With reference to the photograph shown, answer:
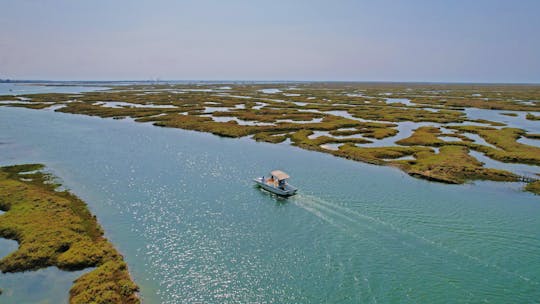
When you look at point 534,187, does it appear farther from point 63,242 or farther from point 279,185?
point 63,242

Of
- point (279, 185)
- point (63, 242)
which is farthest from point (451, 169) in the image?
point (63, 242)

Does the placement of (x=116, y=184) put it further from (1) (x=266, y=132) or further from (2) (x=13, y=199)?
(1) (x=266, y=132)

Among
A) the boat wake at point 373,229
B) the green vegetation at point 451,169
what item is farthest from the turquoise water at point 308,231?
the green vegetation at point 451,169

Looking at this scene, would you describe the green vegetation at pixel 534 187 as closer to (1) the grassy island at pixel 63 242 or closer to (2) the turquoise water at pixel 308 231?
(2) the turquoise water at pixel 308 231

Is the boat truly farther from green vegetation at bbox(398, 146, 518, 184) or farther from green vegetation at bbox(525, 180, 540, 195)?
green vegetation at bbox(525, 180, 540, 195)

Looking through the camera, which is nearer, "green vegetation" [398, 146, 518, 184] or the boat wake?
the boat wake

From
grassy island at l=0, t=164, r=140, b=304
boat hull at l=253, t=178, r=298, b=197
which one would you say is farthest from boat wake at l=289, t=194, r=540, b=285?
grassy island at l=0, t=164, r=140, b=304
